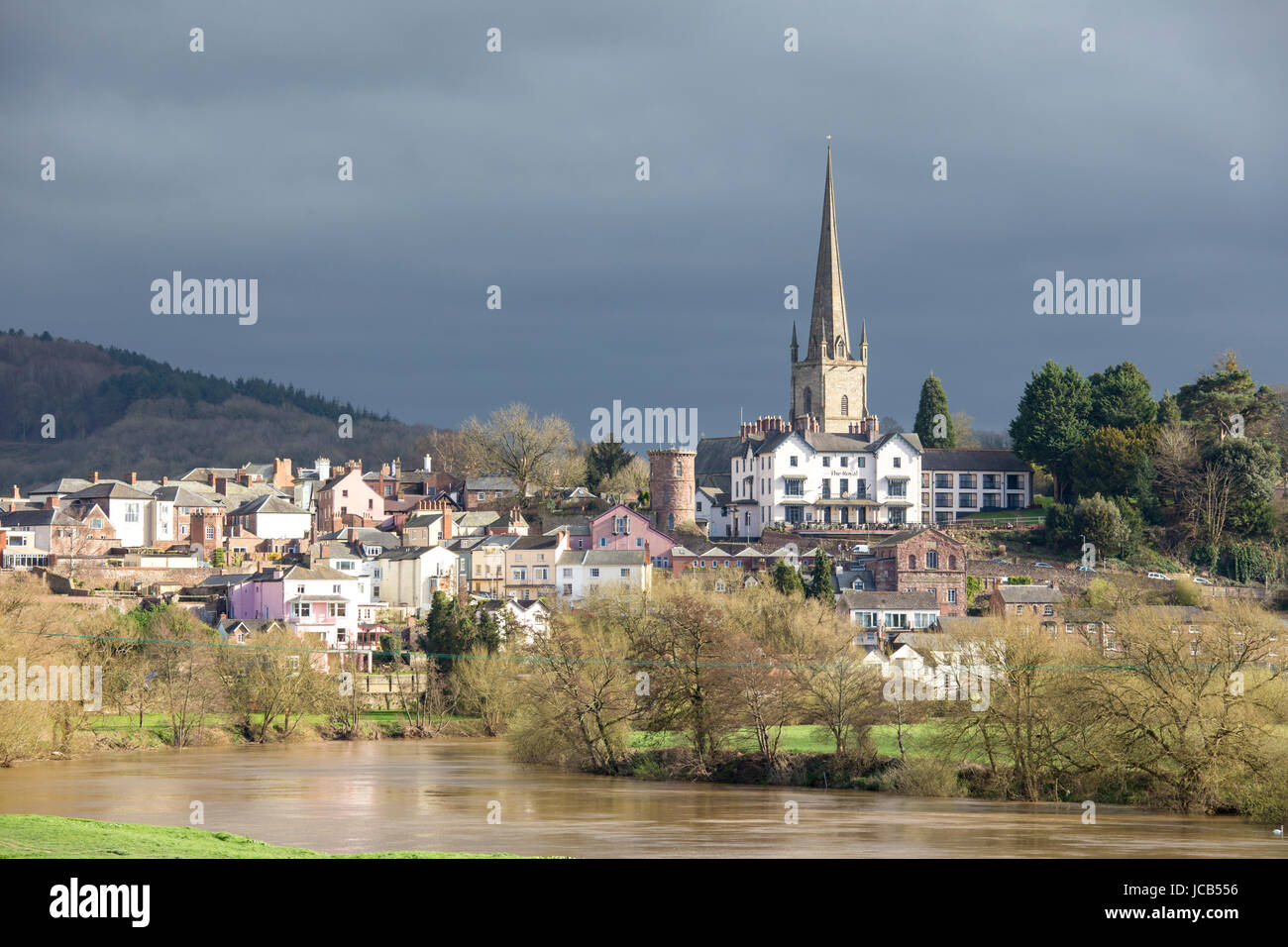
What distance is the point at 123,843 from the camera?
2505 cm

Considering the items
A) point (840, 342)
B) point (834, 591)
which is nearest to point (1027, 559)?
point (834, 591)

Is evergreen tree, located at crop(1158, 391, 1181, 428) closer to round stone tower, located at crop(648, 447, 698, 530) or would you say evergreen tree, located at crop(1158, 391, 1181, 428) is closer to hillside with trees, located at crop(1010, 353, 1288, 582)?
hillside with trees, located at crop(1010, 353, 1288, 582)

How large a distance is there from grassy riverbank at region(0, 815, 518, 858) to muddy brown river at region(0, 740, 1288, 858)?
2.79m

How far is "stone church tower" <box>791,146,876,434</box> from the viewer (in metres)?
111

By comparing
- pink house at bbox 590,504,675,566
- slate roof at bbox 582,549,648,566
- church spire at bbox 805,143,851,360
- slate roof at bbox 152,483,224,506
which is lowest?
slate roof at bbox 582,549,648,566

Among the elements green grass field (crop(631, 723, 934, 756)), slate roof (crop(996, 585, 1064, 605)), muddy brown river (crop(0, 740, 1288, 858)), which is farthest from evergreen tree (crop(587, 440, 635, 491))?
muddy brown river (crop(0, 740, 1288, 858))

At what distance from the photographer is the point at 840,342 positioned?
112 metres

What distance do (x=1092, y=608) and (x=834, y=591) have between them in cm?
1308

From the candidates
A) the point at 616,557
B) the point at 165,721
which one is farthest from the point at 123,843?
the point at 616,557

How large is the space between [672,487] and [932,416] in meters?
26.5

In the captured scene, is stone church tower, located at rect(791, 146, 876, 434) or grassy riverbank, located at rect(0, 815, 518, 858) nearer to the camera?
grassy riverbank, located at rect(0, 815, 518, 858)

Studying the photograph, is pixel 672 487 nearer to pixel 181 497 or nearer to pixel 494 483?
pixel 494 483

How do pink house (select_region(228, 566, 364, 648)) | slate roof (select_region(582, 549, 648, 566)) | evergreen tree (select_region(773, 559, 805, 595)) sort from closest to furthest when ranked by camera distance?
evergreen tree (select_region(773, 559, 805, 595)) < pink house (select_region(228, 566, 364, 648)) < slate roof (select_region(582, 549, 648, 566))
